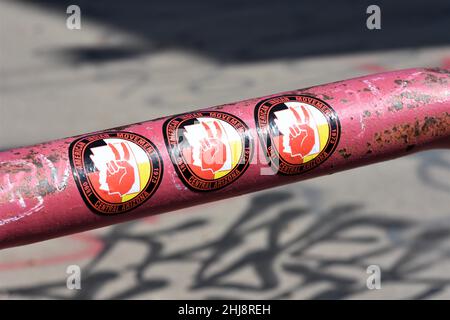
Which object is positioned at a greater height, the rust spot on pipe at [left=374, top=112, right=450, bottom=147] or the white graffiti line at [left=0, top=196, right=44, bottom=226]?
the rust spot on pipe at [left=374, top=112, right=450, bottom=147]

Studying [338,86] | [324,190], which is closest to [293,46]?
[324,190]

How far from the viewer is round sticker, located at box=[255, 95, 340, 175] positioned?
6.39 feet

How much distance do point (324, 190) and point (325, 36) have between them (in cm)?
104

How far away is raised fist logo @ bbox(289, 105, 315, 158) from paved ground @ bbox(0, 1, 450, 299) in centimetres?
250

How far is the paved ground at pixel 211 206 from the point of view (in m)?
4.24

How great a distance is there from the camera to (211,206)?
14.9 feet

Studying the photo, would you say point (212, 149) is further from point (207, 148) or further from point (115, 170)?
point (115, 170)

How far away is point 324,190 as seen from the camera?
470cm

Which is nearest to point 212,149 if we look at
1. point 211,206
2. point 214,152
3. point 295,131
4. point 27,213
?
point 214,152

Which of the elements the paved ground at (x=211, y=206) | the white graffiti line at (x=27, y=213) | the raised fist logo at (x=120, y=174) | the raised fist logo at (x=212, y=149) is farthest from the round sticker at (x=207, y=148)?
the paved ground at (x=211, y=206)

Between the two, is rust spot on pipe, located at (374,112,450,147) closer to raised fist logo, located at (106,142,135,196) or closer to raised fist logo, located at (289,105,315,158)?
raised fist logo, located at (289,105,315,158)

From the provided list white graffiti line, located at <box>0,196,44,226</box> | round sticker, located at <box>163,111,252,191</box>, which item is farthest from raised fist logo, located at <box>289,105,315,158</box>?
white graffiti line, located at <box>0,196,44,226</box>

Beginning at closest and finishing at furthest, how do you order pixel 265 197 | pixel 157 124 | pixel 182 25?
pixel 157 124 < pixel 182 25 < pixel 265 197
